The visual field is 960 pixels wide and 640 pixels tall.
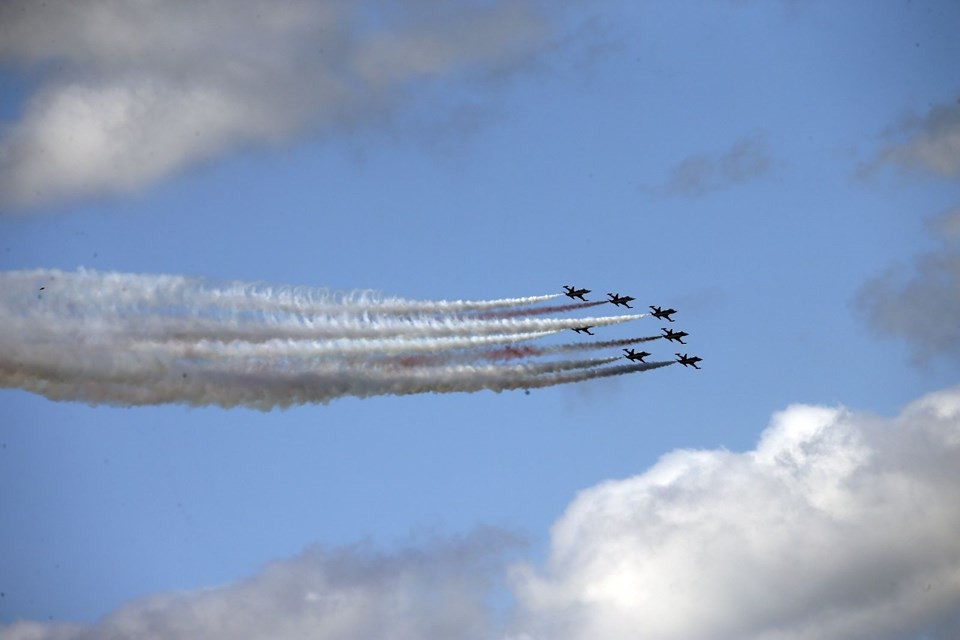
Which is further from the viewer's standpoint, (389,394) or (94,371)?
(389,394)

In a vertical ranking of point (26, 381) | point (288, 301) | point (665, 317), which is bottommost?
point (26, 381)

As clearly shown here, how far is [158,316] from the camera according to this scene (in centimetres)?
9081

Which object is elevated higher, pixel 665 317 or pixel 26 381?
pixel 665 317

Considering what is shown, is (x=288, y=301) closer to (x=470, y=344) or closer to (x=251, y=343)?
(x=251, y=343)

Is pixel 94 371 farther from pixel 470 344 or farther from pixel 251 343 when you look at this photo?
pixel 470 344

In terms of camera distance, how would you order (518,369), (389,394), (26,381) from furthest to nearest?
1. (518,369)
2. (389,394)
3. (26,381)

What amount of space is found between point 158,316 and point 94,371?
470 cm

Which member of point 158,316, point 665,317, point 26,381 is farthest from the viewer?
point 665,317

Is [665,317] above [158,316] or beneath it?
above

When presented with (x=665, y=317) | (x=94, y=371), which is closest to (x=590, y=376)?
(x=665, y=317)

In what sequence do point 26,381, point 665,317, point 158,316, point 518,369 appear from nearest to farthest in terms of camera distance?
point 26,381, point 158,316, point 518,369, point 665,317

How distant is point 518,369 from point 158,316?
2211cm

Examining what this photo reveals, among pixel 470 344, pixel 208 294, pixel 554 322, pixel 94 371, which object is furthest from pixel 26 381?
pixel 554 322

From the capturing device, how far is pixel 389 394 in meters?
99.1
